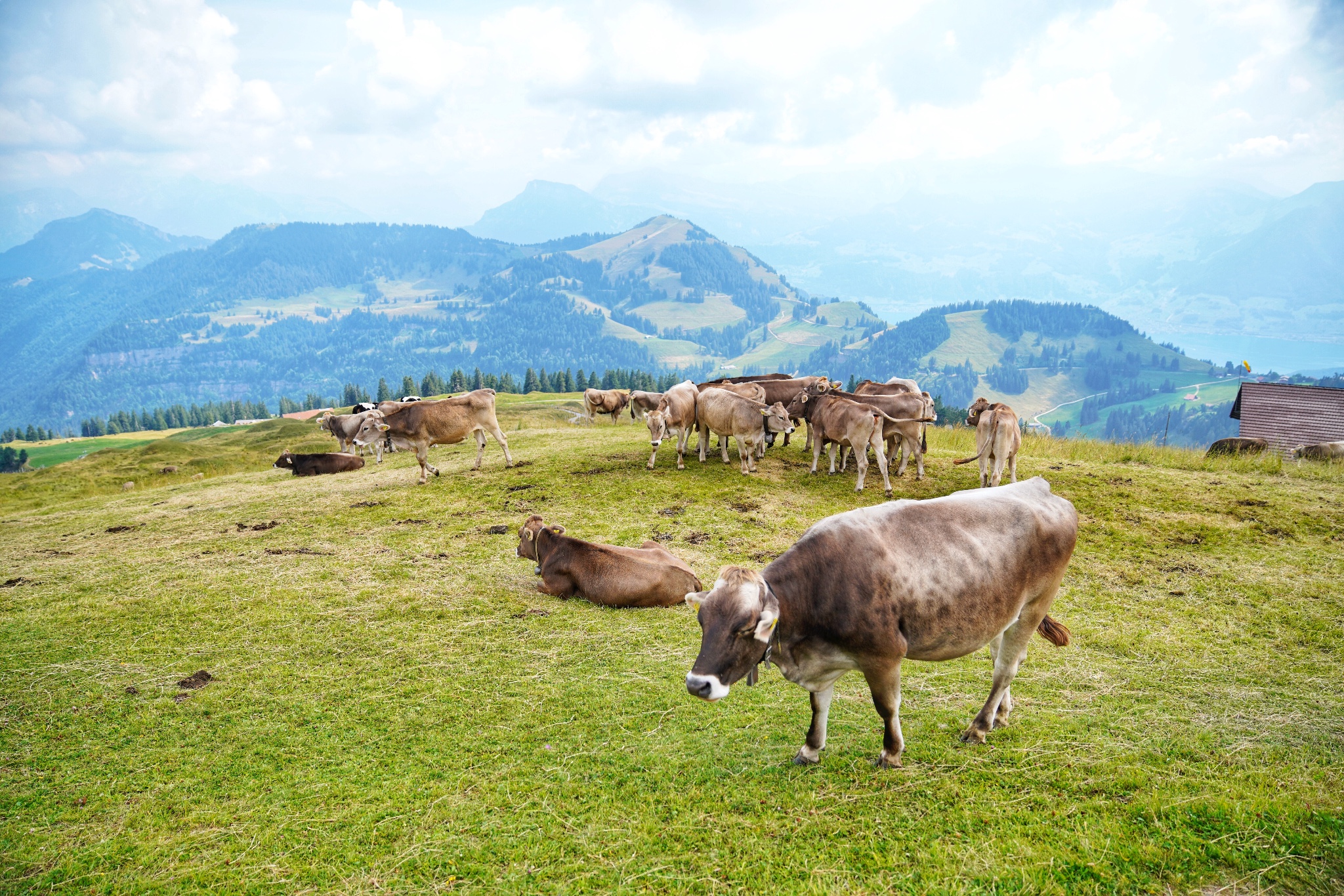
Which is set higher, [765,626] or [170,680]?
[765,626]

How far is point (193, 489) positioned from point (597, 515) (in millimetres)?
13136

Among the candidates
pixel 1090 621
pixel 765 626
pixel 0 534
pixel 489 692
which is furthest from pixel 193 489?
pixel 1090 621

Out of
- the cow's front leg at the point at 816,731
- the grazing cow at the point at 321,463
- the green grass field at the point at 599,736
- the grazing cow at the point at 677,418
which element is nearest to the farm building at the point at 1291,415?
the green grass field at the point at 599,736

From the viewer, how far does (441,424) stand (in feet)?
57.2

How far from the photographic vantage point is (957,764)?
534 centimetres

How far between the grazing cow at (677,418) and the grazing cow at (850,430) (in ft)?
11.3

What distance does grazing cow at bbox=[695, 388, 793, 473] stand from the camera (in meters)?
16.3

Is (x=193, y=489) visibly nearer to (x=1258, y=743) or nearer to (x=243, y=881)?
(x=243, y=881)

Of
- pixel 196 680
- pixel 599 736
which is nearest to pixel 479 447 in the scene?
A: pixel 196 680

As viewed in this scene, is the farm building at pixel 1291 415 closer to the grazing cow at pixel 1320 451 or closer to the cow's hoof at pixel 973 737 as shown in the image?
the grazing cow at pixel 1320 451

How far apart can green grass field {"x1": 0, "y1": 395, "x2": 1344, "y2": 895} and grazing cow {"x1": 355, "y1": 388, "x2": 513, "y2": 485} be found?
495 cm

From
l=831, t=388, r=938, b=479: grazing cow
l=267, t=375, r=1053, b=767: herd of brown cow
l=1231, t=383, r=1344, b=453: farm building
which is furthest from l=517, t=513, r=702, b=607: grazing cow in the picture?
l=1231, t=383, r=1344, b=453: farm building

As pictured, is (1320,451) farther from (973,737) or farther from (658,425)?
(973,737)

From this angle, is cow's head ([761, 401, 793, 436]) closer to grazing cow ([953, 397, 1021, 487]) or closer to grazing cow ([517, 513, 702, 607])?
grazing cow ([953, 397, 1021, 487])
